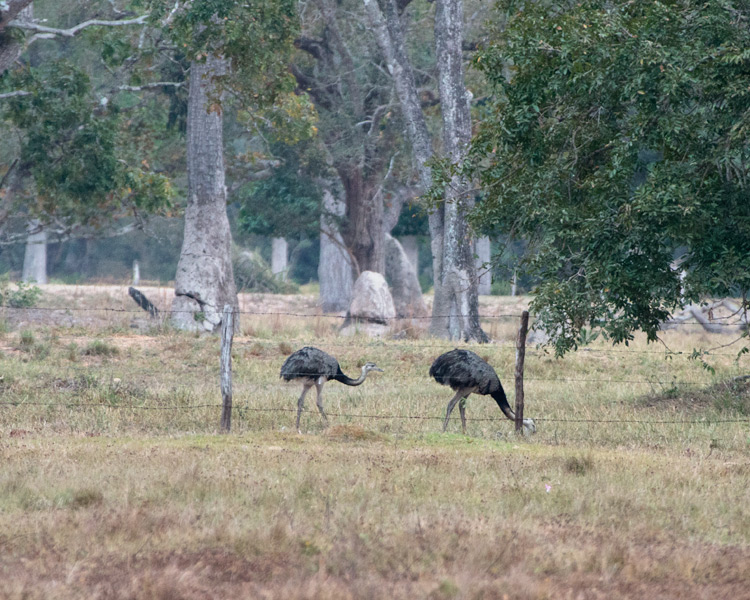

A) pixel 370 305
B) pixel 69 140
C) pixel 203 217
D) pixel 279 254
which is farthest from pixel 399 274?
pixel 69 140

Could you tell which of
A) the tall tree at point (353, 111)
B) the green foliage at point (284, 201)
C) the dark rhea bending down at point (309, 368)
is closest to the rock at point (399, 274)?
the green foliage at point (284, 201)

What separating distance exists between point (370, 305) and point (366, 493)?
21482mm

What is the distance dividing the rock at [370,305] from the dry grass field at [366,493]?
12020 mm

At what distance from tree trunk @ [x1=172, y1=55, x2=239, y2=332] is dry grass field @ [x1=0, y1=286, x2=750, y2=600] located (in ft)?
31.6

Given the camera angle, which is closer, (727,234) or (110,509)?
(110,509)

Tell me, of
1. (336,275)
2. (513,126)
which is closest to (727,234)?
(513,126)

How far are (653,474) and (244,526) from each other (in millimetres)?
4314

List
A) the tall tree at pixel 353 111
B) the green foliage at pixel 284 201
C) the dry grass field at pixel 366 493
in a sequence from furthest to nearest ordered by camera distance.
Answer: the green foliage at pixel 284 201 < the tall tree at pixel 353 111 < the dry grass field at pixel 366 493

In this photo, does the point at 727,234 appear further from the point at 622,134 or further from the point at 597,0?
the point at 597,0

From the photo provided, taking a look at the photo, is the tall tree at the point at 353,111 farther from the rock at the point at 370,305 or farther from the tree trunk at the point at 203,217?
the tree trunk at the point at 203,217

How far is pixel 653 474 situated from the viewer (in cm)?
941

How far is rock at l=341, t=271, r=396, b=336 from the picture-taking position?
2903 cm

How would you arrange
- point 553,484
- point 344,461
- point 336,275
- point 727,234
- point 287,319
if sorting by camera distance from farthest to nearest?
1. point 336,275
2. point 287,319
3. point 727,234
4. point 344,461
5. point 553,484

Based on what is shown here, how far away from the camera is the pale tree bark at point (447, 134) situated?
25734 mm
